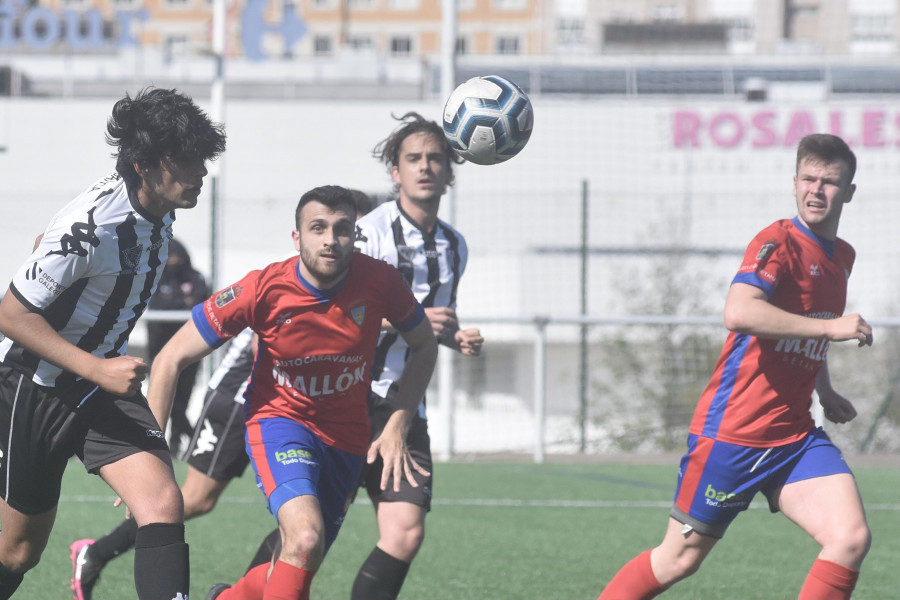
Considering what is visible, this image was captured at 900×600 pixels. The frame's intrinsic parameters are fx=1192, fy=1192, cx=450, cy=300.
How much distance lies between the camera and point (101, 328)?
12.7ft

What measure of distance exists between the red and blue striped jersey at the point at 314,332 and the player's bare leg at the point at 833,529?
1518 mm

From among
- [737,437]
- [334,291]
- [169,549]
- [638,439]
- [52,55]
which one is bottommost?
[638,439]

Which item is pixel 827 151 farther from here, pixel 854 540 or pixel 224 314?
pixel 224 314

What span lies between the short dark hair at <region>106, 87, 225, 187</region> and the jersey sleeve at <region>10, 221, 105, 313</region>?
27 cm

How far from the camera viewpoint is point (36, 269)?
12.0 feet

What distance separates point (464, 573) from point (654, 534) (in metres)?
1.67

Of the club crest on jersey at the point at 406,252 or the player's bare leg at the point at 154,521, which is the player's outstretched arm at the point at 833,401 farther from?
the player's bare leg at the point at 154,521

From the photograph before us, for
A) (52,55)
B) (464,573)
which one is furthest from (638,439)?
(52,55)

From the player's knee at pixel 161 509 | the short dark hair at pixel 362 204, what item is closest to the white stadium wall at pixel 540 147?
the short dark hair at pixel 362 204

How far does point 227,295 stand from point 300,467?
65 cm

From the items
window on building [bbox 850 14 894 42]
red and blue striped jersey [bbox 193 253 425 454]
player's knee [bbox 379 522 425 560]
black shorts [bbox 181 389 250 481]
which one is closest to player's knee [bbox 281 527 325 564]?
red and blue striped jersey [bbox 193 253 425 454]

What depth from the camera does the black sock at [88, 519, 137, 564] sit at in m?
5.09

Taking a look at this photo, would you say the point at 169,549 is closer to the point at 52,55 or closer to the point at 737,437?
the point at 737,437

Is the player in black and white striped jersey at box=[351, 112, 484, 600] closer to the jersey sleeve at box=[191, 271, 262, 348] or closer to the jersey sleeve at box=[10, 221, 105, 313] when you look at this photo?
the jersey sleeve at box=[191, 271, 262, 348]
